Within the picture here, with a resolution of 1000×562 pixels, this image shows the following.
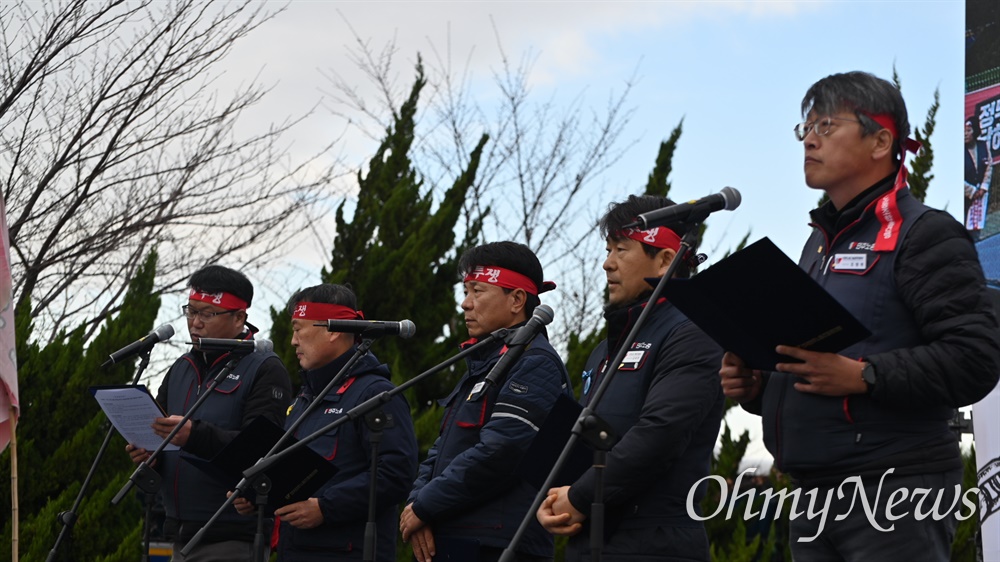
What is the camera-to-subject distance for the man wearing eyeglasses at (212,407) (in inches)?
222

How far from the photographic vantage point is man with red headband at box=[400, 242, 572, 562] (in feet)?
14.8

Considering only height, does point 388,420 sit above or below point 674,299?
below

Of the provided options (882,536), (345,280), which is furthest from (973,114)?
(345,280)

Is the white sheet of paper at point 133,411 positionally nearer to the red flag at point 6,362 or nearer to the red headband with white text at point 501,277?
the red flag at point 6,362

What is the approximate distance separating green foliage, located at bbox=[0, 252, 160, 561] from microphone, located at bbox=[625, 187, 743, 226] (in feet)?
17.9

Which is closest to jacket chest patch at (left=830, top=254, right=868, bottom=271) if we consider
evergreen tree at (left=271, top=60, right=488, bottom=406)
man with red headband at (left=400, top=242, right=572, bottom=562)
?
man with red headband at (left=400, top=242, right=572, bottom=562)

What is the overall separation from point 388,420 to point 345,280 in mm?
4997

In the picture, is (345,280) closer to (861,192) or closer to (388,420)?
(388,420)

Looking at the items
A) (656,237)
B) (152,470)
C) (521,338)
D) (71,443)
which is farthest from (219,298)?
(656,237)

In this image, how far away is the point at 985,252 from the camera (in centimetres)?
516

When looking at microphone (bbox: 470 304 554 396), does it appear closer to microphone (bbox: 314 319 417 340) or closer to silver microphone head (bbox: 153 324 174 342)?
microphone (bbox: 314 319 417 340)

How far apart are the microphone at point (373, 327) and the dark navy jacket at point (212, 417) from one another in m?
1.09

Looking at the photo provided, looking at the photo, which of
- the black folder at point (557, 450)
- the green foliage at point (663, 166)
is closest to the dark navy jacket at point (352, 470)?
the black folder at point (557, 450)

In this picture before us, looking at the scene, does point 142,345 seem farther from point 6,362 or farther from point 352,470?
point 352,470
